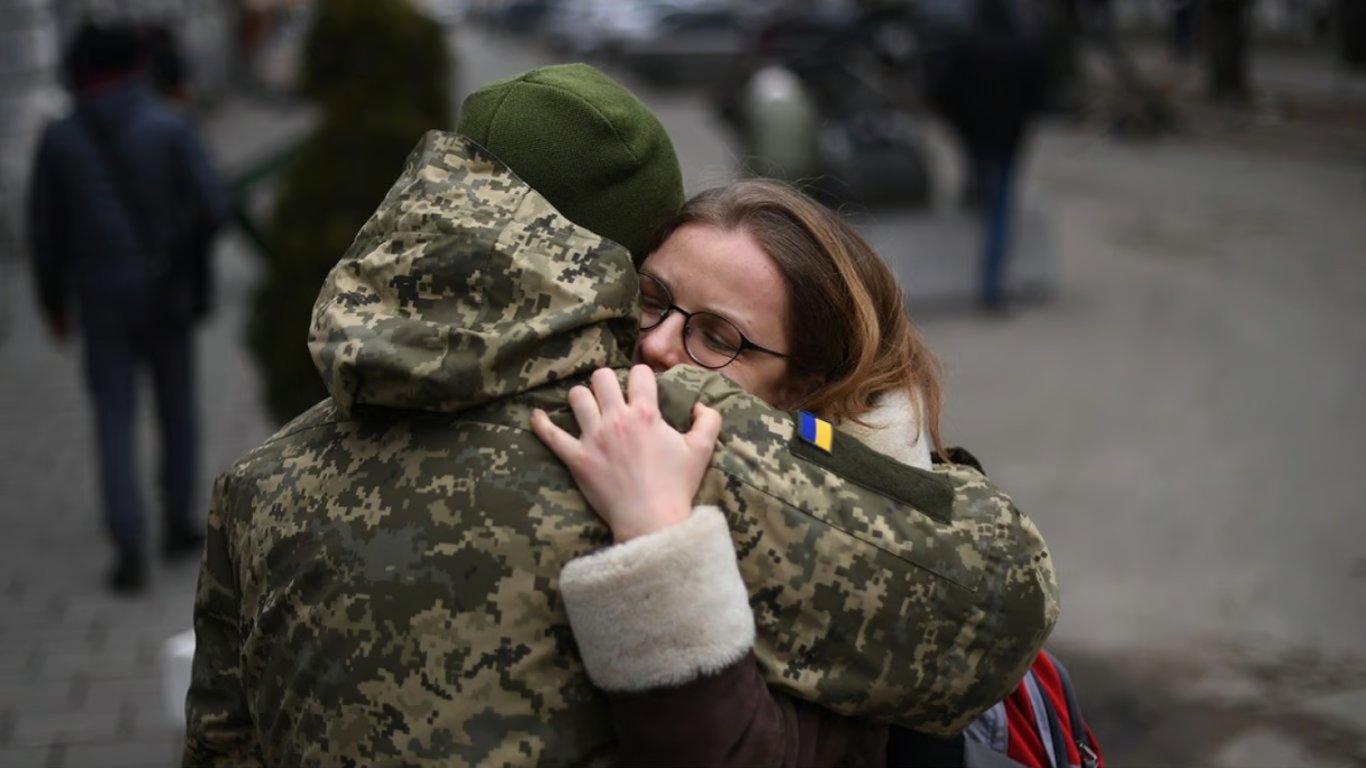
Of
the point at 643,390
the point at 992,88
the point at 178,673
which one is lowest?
the point at 992,88

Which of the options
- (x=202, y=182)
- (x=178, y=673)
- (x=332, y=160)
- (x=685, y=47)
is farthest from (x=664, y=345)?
(x=685, y=47)

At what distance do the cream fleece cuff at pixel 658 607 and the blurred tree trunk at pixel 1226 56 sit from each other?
19.9 m

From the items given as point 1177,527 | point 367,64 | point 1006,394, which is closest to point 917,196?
point 1006,394

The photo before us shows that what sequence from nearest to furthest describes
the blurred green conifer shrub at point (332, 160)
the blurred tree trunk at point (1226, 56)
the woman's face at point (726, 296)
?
the woman's face at point (726, 296) → the blurred green conifer shrub at point (332, 160) → the blurred tree trunk at point (1226, 56)

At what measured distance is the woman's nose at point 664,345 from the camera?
→ 69.8 inches

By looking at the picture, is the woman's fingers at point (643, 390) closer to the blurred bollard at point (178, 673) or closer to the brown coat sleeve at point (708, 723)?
the brown coat sleeve at point (708, 723)

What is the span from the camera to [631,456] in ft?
4.92

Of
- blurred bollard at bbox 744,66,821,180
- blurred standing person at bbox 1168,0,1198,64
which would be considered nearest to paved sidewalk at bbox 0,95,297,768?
blurred bollard at bbox 744,66,821,180

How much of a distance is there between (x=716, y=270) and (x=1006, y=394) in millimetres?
6697

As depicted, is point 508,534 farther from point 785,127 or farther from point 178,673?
point 785,127

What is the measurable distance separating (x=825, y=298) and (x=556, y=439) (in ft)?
Answer: 1.42

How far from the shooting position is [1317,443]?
703cm

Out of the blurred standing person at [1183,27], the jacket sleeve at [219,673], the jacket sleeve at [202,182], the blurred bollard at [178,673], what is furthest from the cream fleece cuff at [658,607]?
the blurred standing person at [1183,27]

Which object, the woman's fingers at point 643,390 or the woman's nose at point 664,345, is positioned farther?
the woman's nose at point 664,345
